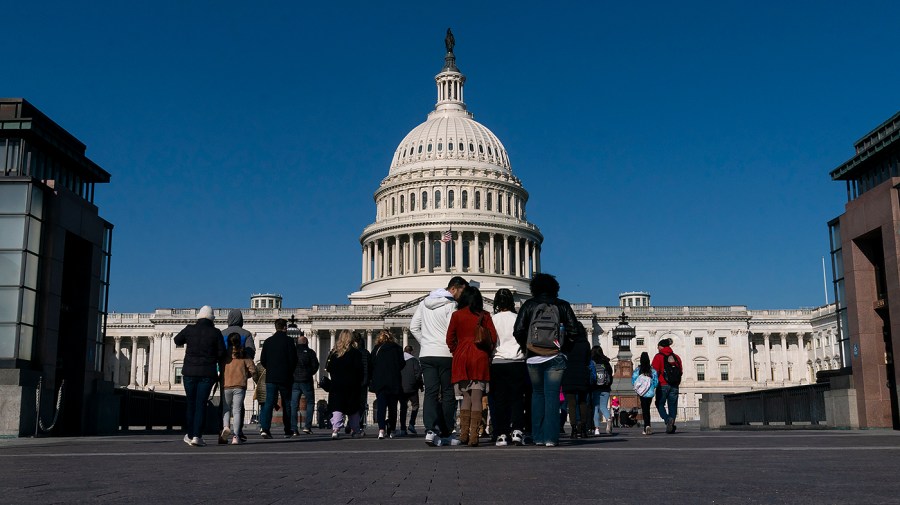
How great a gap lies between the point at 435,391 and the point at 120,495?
915 cm

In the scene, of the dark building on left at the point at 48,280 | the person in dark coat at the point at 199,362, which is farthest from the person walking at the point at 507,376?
the dark building on left at the point at 48,280

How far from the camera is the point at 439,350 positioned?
658 inches

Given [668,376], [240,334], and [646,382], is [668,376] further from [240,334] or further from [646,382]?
[240,334]

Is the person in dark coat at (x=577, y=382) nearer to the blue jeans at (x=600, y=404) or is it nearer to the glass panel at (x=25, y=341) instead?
the blue jeans at (x=600, y=404)

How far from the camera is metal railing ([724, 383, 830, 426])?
29.6 m

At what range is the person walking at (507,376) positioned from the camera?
1622 centimetres

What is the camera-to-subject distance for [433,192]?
393 feet

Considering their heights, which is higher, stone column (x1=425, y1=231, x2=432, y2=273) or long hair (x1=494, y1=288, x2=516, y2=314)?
stone column (x1=425, y1=231, x2=432, y2=273)

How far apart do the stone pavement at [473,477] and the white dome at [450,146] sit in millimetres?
109455

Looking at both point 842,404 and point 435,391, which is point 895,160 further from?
point 435,391

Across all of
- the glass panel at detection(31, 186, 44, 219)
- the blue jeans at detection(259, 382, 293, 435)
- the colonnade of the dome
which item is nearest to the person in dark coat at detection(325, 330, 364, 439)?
the blue jeans at detection(259, 382, 293, 435)

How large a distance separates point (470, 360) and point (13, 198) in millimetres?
15610

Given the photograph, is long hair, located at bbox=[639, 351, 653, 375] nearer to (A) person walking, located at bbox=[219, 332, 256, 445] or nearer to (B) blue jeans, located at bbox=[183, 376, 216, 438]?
(A) person walking, located at bbox=[219, 332, 256, 445]

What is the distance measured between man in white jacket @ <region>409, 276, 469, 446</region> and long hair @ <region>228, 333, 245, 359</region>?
3.80 m
